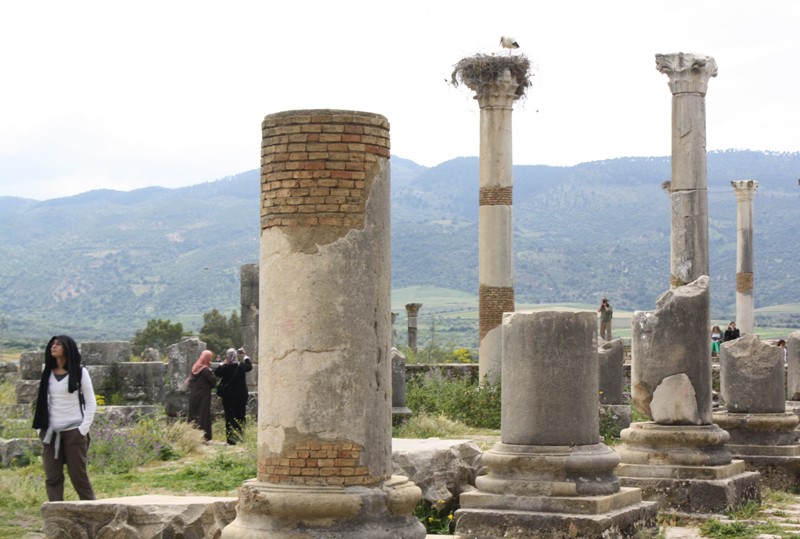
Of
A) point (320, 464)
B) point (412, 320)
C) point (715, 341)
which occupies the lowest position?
point (715, 341)

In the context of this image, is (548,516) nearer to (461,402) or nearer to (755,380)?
(755,380)

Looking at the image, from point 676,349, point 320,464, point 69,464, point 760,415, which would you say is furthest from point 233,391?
point 320,464

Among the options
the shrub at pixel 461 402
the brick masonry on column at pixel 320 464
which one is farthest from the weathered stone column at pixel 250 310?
the brick masonry on column at pixel 320 464

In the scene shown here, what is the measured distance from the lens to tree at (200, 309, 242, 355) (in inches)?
2005

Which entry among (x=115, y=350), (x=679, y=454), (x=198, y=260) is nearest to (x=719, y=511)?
(x=679, y=454)

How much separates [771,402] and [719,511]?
3.39 meters

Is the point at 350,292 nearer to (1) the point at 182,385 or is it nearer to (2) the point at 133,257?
(1) the point at 182,385

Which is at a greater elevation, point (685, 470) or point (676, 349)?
point (676, 349)

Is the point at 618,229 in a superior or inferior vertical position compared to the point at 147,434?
superior

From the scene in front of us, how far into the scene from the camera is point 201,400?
64.3 feet

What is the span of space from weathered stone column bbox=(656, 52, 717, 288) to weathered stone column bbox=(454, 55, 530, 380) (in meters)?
4.00

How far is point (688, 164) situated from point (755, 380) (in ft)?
20.8

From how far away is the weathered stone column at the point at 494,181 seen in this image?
24.5 meters

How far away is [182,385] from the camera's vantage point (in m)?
22.0
